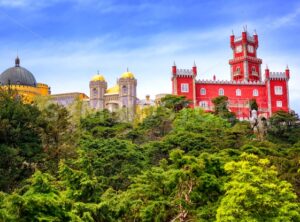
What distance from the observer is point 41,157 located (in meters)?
29.2

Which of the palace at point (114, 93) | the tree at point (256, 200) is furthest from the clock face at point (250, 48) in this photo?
the tree at point (256, 200)

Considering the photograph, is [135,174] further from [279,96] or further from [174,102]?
[279,96]

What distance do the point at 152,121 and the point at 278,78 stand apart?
23.0 meters

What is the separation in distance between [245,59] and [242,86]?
4370 mm

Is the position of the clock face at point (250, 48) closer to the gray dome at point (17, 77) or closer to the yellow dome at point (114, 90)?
the yellow dome at point (114, 90)

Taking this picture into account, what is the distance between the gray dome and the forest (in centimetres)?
2101

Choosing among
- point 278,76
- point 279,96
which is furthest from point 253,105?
point 278,76

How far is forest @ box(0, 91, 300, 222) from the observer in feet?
57.1

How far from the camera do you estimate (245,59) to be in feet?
208

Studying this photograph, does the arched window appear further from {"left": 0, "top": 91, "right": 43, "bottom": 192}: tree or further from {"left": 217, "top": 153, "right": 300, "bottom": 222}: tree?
{"left": 217, "top": 153, "right": 300, "bottom": 222}: tree

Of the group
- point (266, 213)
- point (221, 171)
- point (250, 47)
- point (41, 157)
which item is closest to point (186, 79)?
point (250, 47)

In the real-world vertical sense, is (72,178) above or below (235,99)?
below

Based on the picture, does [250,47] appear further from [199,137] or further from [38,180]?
[38,180]

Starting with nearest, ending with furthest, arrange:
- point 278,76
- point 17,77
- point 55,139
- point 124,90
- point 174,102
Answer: point 55,139
point 174,102
point 124,90
point 278,76
point 17,77
